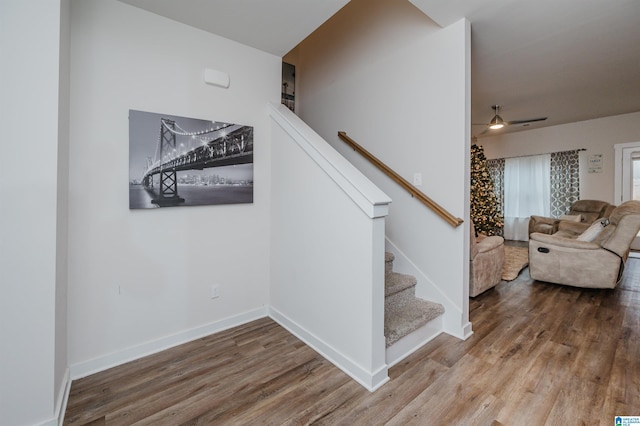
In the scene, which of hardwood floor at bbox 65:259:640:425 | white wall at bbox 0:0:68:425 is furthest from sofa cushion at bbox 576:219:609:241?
white wall at bbox 0:0:68:425

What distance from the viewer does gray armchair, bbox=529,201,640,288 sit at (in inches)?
122

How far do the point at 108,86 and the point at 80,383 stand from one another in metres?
1.91

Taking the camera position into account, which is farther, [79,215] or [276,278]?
[276,278]

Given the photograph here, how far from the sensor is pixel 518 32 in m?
2.50

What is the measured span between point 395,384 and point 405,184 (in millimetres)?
1600

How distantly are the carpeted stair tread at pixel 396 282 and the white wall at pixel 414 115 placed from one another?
4.2 inches

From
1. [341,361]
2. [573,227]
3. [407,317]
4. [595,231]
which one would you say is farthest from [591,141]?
[341,361]

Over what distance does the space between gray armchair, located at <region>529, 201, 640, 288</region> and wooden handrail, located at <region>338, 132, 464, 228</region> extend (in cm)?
216

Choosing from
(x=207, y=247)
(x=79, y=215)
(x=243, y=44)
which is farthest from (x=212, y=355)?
(x=243, y=44)

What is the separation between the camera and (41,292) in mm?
1339

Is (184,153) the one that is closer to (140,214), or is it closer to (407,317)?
(140,214)

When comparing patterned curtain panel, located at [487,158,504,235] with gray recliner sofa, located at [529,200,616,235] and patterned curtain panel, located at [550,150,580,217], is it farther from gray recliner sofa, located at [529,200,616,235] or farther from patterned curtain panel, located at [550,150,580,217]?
gray recliner sofa, located at [529,200,616,235]

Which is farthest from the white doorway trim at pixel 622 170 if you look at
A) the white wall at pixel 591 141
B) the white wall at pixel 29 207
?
the white wall at pixel 29 207

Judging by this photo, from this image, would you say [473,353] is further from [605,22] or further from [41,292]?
[605,22]
